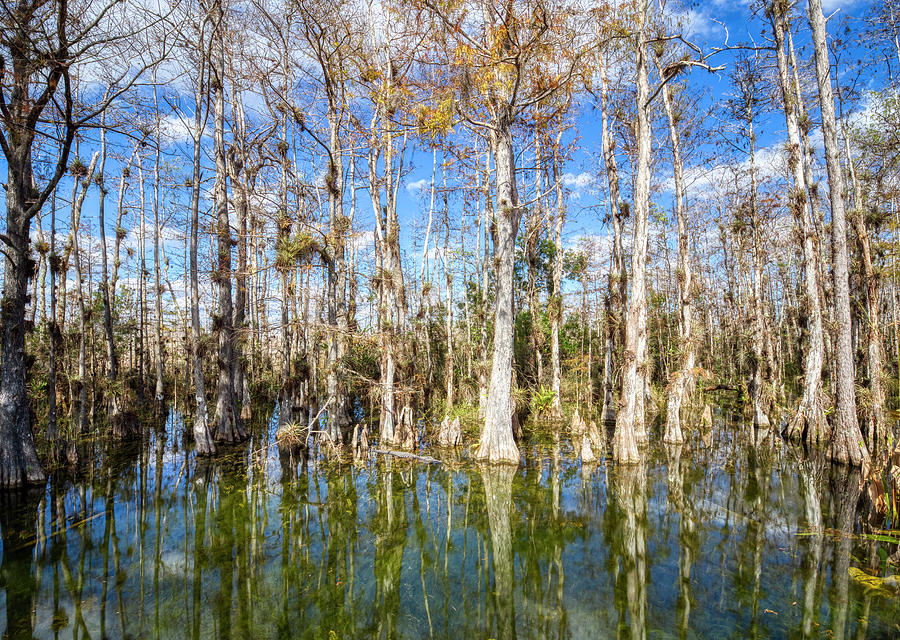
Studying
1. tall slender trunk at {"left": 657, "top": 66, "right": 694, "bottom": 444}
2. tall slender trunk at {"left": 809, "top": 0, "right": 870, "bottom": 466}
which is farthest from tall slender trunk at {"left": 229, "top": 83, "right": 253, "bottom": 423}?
tall slender trunk at {"left": 809, "top": 0, "right": 870, "bottom": 466}

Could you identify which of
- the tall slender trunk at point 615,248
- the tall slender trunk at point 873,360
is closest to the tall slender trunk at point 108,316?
the tall slender trunk at point 615,248

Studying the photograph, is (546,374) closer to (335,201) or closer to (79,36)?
(335,201)

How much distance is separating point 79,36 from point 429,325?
1319 cm

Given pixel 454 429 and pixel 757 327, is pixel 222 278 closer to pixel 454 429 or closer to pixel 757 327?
pixel 454 429

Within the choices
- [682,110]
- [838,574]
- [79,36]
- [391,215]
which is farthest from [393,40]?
[838,574]

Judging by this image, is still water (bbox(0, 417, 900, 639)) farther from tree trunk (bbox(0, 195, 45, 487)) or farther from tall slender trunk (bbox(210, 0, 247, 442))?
tall slender trunk (bbox(210, 0, 247, 442))

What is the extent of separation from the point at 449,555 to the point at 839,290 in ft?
30.9

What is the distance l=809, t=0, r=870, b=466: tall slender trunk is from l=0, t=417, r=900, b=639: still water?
0.67m

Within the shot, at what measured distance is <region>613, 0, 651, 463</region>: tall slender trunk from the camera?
926cm

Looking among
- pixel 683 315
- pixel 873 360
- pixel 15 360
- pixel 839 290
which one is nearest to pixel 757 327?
pixel 683 315

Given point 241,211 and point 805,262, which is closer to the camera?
point 805,262

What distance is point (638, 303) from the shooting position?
943 centimetres

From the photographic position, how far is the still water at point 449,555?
4066 mm

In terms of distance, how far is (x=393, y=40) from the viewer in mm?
12195
